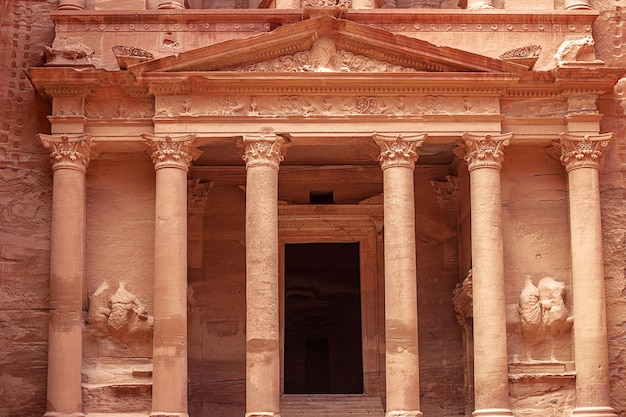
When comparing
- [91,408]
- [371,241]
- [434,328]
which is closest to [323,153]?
[371,241]

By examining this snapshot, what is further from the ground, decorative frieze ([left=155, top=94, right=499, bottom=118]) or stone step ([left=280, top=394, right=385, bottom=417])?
decorative frieze ([left=155, top=94, right=499, bottom=118])

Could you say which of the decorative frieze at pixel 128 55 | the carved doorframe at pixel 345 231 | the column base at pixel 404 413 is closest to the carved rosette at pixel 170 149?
the decorative frieze at pixel 128 55

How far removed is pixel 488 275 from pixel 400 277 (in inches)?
57.0

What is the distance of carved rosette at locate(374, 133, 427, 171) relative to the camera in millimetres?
22766

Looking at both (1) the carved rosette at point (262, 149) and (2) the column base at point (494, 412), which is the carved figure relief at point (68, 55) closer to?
(1) the carved rosette at point (262, 149)

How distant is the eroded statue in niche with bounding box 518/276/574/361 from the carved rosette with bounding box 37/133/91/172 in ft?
25.3

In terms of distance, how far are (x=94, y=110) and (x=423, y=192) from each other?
634 centimetres

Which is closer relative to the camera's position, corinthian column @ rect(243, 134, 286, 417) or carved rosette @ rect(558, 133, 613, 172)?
corinthian column @ rect(243, 134, 286, 417)

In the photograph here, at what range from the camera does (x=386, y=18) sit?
23.9 meters

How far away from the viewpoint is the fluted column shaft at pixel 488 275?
72.8 ft

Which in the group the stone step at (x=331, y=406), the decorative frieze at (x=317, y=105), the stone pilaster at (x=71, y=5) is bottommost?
the stone step at (x=331, y=406)

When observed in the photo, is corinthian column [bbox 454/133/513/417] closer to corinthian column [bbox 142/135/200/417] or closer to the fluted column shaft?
the fluted column shaft

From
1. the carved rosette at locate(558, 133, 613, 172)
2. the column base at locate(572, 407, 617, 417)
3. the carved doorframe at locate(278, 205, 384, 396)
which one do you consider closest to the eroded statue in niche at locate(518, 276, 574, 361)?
the column base at locate(572, 407, 617, 417)

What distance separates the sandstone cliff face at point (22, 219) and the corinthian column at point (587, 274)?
884 centimetres
